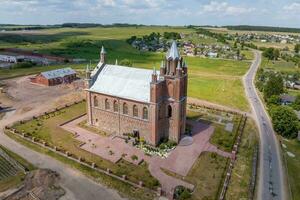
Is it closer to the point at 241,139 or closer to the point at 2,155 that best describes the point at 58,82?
the point at 2,155

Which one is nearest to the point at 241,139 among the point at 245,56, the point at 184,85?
the point at 184,85

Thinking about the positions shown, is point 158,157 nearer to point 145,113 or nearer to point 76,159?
point 145,113

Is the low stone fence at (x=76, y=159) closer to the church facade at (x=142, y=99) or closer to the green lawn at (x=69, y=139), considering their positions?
the green lawn at (x=69, y=139)

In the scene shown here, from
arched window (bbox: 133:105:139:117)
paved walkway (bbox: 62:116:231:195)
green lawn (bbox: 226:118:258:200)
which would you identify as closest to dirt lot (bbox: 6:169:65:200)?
paved walkway (bbox: 62:116:231:195)

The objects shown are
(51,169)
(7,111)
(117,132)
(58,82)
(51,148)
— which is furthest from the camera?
(58,82)

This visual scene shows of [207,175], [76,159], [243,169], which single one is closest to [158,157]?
[207,175]

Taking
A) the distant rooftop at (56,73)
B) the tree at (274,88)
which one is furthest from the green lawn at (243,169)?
the distant rooftop at (56,73)
